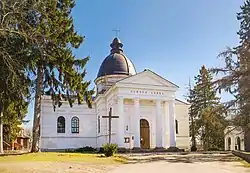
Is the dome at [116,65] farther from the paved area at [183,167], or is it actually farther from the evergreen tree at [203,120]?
the paved area at [183,167]

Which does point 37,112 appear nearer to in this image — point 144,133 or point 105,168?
point 105,168

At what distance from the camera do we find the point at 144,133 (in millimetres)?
39094

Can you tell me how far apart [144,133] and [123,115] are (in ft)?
17.3

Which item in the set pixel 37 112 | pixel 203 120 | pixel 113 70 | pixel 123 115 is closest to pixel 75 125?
pixel 113 70

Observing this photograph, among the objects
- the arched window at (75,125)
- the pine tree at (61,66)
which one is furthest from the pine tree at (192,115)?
the pine tree at (61,66)

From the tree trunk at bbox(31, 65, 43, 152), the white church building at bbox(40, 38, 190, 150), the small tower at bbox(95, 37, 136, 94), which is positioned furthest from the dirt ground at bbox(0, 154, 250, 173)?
the small tower at bbox(95, 37, 136, 94)

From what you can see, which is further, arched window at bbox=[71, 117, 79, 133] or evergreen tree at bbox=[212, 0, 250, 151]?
arched window at bbox=[71, 117, 79, 133]

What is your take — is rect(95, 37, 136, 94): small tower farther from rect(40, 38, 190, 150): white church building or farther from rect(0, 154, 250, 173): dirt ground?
rect(0, 154, 250, 173): dirt ground

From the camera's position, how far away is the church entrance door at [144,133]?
3841 centimetres

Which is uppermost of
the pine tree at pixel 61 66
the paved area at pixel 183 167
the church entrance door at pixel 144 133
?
the pine tree at pixel 61 66

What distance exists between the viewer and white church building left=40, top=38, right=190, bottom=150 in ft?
116

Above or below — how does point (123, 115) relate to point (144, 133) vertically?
above

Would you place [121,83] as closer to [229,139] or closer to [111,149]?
[111,149]

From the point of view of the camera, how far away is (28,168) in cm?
1341
